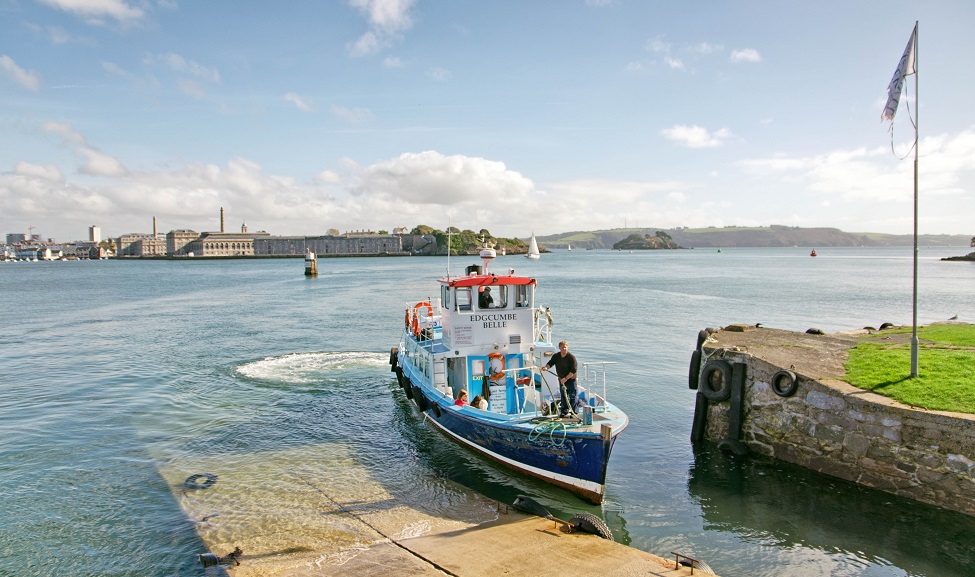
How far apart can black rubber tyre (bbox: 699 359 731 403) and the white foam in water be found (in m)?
16.2

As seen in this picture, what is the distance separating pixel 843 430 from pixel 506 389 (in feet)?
26.2

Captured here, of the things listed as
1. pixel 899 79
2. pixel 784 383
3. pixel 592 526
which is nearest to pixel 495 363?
pixel 592 526

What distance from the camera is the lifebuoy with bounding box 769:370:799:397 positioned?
13676 millimetres

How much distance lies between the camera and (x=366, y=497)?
518 inches

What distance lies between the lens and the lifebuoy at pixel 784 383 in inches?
538

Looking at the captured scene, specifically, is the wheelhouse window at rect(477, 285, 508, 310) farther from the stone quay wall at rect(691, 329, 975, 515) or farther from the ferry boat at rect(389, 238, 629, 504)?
the stone quay wall at rect(691, 329, 975, 515)

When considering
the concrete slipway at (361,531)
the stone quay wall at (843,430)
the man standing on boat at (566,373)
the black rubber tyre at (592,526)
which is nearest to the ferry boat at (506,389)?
the man standing on boat at (566,373)

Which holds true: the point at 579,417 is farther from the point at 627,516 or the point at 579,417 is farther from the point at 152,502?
the point at 152,502

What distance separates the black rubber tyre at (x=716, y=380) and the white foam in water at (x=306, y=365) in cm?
1623

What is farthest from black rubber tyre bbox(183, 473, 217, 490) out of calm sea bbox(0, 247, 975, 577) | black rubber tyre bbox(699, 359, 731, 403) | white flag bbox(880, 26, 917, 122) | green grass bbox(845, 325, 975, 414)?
white flag bbox(880, 26, 917, 122)

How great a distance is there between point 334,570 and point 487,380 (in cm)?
713

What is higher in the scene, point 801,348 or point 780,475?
point 801,348

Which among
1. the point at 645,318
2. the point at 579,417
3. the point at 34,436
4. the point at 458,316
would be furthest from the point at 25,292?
the point at 579,417

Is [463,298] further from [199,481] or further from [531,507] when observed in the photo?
[199,481]
